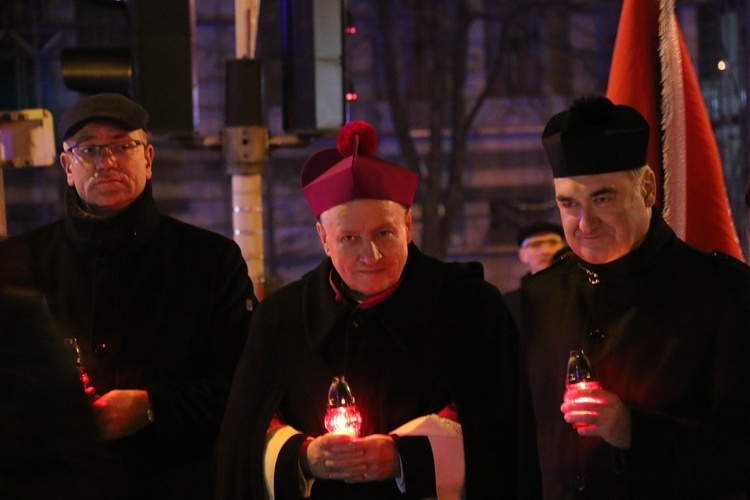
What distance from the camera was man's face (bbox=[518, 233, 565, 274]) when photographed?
8641mm

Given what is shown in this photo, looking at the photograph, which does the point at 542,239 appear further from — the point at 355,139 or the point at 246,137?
the point at 355,139

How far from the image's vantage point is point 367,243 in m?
3.82

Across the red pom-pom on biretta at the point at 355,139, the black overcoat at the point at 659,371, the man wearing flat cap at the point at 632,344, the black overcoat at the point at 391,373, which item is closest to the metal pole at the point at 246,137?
the red pom-pom on biretta at the point at 355,139

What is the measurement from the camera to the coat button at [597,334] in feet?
11.7

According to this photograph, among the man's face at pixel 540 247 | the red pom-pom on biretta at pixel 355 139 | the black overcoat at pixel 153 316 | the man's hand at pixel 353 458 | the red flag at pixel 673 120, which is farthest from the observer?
the man's face at pixel 540 247

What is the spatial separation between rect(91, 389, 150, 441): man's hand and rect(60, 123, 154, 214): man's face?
2.44ft

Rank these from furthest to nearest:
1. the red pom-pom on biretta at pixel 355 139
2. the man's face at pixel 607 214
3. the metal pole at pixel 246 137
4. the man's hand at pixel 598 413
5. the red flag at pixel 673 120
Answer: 1. the metal pole at pixel 246 137
2. the red flag at pixel 673 120
3. the red pom-pom on biretta at pixel 355 139
4. the man's face at pixel 607 214
5. the man's hand at pixel 598 413

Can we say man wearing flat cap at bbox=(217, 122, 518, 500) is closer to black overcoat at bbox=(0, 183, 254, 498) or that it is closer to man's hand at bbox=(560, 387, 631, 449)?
black overcoat at bbox=(0, 183, 254, 498)

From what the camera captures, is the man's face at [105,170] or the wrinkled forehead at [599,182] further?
the man's face at [105,170]

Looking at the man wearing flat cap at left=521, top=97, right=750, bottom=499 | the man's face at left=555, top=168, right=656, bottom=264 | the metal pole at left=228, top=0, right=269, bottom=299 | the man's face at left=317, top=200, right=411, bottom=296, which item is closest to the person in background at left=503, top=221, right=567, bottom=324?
the metal pole at left=228, top=0, right=269, bottom=299

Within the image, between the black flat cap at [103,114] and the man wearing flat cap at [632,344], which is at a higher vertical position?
the black flat cap at [103,114]

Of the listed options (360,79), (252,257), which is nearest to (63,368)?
(252,257)

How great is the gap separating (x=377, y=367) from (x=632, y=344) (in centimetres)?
84

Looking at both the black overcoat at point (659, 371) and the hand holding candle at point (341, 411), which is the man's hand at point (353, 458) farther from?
the black overcoat at point (659, 371)
